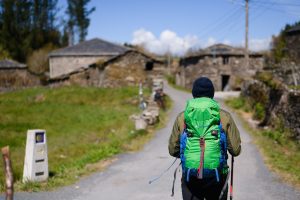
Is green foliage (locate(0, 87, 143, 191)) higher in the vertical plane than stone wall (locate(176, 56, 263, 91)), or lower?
lower

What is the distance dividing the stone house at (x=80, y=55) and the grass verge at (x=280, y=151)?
Result: 25629mm

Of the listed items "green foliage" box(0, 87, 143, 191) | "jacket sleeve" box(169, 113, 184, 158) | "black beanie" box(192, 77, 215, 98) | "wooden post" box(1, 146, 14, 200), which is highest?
"black beanie" box(192, 77, 215, 98)

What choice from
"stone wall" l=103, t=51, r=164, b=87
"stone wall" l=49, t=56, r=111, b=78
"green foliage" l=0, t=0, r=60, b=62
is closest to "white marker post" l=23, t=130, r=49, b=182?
"stone wall" l=103, t=51, r=164, b=87

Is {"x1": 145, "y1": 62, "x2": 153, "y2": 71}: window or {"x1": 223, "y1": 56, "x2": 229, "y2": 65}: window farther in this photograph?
{"x1": 223, "y1": 56, "x2": 229, "y2": 65}: window

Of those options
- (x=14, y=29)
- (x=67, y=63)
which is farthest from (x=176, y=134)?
(x=14, y=29)

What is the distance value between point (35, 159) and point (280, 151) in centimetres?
657

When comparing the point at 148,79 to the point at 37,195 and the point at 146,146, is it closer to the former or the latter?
the point at 146,146

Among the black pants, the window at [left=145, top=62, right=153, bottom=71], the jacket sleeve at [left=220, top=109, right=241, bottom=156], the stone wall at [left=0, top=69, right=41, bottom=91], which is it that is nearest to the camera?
the black pants

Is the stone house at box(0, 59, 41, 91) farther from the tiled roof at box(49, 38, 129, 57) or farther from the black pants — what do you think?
the black pants

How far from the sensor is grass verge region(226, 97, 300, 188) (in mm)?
8781

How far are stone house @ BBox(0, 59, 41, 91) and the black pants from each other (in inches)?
1226

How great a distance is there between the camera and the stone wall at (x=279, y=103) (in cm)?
1218

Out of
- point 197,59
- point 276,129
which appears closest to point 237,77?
point 197,59

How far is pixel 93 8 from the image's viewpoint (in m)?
66.7
